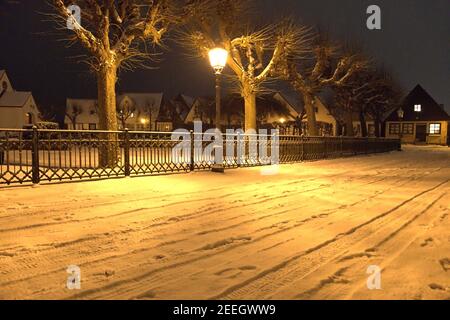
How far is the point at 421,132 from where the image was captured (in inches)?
2434

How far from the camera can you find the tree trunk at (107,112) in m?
14.3

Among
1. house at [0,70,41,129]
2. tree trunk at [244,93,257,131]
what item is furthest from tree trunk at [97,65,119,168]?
house at [0,70,41,129]

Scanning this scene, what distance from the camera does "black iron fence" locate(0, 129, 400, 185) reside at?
11.4 meters

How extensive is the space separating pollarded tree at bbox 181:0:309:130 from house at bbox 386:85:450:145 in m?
40.6

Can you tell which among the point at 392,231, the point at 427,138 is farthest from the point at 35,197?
the point at 427,138

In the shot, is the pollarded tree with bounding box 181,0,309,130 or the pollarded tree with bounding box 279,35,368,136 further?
the pollarded tree with bounding box 279,35,368,136

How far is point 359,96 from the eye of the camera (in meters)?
43.7

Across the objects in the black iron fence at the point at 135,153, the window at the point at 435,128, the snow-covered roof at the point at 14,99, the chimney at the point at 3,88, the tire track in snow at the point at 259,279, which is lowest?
the tire track in snow at the point at 259,279

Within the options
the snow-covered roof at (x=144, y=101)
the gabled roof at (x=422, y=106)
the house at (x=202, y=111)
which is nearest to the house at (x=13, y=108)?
the snow-covered roof at (x=144, y=101)

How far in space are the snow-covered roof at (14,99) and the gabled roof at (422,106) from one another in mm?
50375

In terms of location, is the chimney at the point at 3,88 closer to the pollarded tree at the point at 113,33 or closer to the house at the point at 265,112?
the house at the point at 265,112

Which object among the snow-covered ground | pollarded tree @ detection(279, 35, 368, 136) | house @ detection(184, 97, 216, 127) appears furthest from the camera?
house @ detection(184, 97, 216, 127)

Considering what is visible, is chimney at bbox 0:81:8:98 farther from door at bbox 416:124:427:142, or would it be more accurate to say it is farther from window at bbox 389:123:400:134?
door at bbox 416:124:427:142

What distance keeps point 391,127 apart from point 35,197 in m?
62.4
